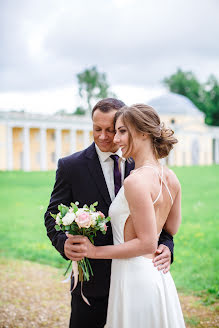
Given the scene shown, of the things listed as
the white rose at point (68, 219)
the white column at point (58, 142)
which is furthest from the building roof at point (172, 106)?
the white rose at point (68, 219)

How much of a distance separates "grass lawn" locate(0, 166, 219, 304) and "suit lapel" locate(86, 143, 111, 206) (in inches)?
20.0

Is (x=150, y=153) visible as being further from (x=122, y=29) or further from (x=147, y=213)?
(x=122, y=29)

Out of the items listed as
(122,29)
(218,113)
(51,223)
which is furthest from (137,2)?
(218,113)

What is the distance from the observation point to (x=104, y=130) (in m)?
3.00

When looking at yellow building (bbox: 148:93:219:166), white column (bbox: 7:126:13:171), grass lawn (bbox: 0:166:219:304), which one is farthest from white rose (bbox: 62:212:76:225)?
yellow building (bbox: 148:93:219:166)

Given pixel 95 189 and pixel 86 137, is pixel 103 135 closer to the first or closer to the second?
pixel 95 189

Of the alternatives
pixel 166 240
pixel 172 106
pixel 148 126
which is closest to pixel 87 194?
pixel 166 240

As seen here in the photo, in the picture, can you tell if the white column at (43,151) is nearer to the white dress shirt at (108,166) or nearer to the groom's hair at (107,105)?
the white dress shirt at (108,166)

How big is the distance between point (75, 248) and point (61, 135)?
4662 centimetres

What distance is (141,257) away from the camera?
2.69 metres

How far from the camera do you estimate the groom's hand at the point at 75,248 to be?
2.57 m

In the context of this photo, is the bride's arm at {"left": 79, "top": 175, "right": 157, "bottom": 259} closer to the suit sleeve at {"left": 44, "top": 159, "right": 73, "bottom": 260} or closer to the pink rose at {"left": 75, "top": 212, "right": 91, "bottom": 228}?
the pink rose at {"left": 75, "top": 212, "right": 91, "bottom": 228}

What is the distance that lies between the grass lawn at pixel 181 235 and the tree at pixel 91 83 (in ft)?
86.5

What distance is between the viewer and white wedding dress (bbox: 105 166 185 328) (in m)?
2.63
